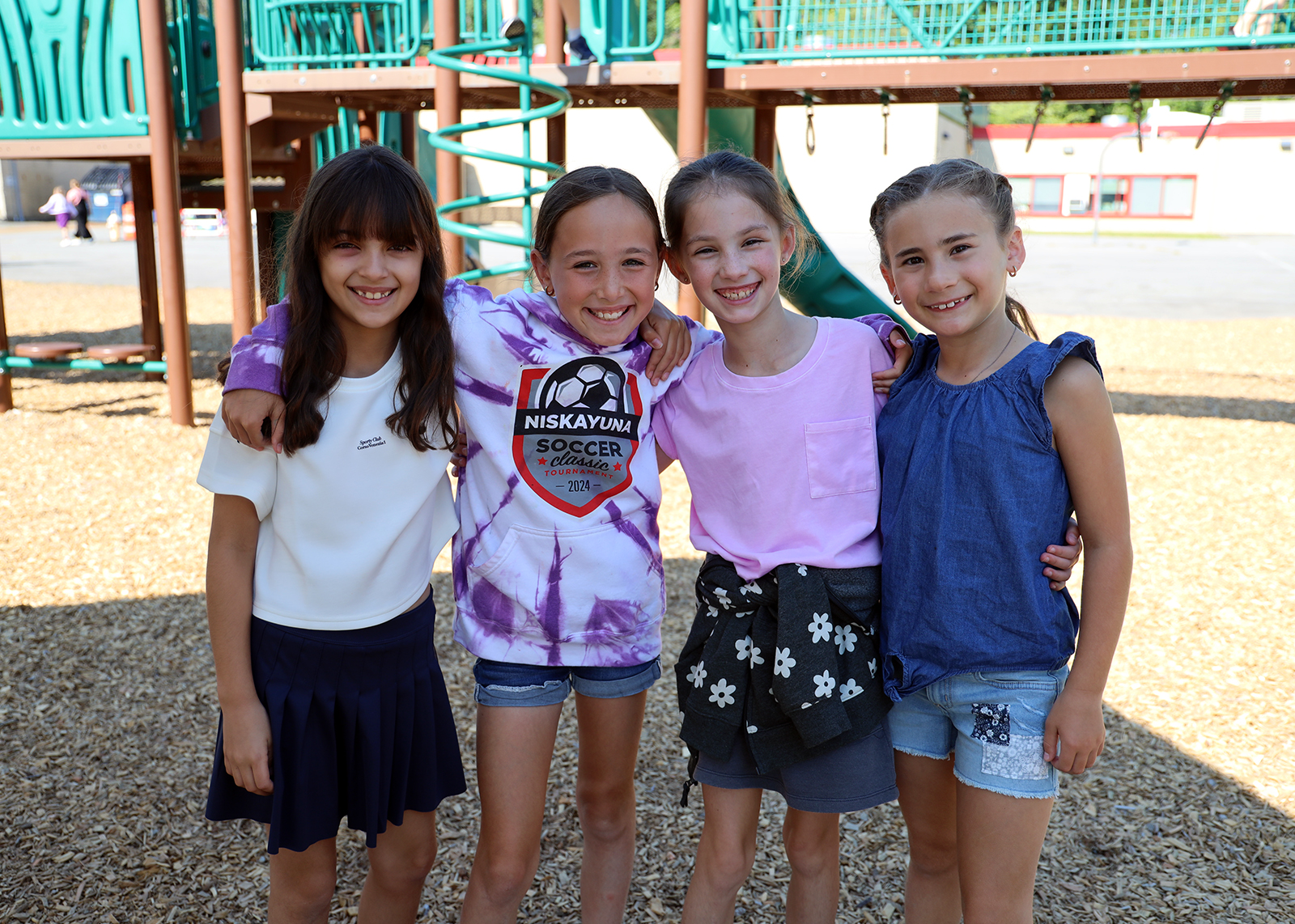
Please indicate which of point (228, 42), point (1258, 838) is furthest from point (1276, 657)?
point (228, 42)

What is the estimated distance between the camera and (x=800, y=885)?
2174mm

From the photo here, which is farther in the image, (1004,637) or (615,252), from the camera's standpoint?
(615,252)

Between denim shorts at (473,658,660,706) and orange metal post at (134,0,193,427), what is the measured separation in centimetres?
643

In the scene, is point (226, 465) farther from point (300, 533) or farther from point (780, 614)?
point (780, 614)

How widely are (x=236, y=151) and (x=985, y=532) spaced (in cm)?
720

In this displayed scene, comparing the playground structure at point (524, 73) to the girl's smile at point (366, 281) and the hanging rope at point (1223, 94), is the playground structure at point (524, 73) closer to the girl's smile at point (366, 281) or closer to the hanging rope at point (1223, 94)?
the hanging rope at point (1223, 94)

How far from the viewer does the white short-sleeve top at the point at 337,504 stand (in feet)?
6.20

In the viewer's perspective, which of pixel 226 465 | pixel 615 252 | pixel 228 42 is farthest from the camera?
pixel 228 42

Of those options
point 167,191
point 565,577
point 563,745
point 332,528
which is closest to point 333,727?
point 332,528

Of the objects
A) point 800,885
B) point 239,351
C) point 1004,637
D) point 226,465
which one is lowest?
point 800,885

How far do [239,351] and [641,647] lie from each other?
97 centimetres

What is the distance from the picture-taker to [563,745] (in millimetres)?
3553

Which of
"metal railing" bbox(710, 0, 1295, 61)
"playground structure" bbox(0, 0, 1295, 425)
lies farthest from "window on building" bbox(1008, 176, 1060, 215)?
"metal railing" bbox(710, 0, 1295, 61)

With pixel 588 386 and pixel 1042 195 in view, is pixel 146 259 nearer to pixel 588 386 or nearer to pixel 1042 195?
pixel 588 386
